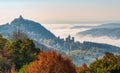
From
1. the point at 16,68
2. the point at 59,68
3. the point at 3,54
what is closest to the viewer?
the point at 59,68

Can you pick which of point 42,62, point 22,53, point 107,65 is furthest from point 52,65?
point 22,53

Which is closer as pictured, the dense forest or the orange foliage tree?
the orange foliage tree

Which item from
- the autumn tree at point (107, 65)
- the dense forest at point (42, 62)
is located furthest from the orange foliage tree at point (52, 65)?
the autumn tree at point (107, 65)

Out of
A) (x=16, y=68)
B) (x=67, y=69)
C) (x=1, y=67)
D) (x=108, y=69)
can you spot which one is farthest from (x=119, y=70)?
(x=1, y=67)

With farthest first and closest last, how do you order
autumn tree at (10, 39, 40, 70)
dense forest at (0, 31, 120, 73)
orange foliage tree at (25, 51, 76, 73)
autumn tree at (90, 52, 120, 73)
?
autumn tree at (10, 39, 40, 70) < autumn tree at (90, 52, 120, 73) < dense forest at (0, 31, 120, 73) < orange foliage tree at (25, 51, 76, 73)

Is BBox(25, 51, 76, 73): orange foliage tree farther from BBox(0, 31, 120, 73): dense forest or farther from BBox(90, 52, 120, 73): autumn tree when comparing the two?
BBox(90, 52, 120, 73): autumn tree

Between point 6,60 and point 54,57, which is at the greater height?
point 54,57

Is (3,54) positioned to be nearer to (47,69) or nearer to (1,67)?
(1,67)

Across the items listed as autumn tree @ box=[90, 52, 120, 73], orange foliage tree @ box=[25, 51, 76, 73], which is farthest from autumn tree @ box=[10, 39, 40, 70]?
orange foliage tree @ box=[25, 51, 76, 73]
